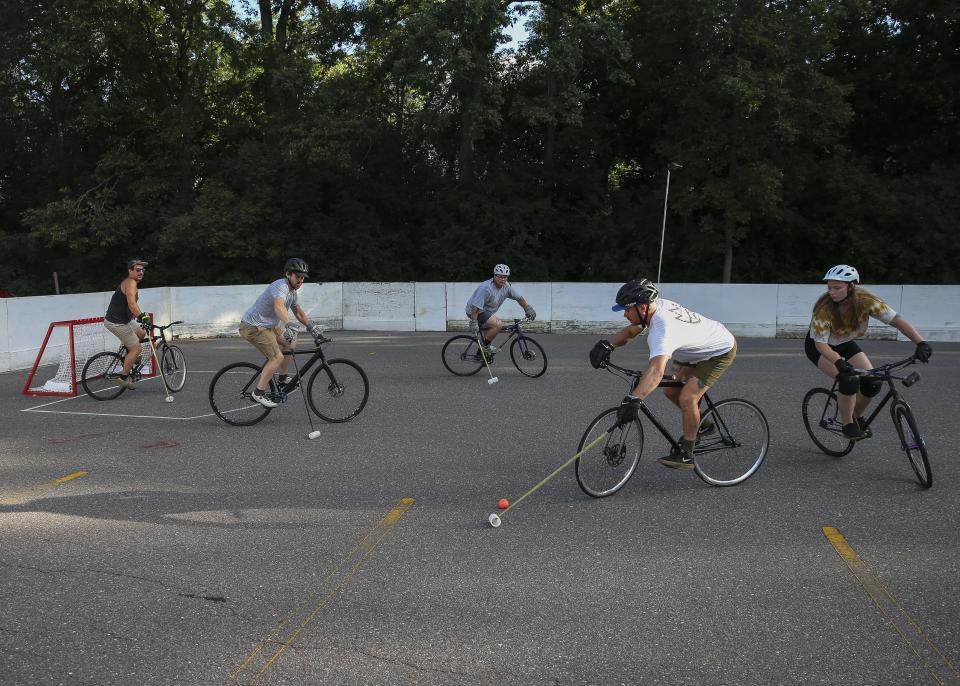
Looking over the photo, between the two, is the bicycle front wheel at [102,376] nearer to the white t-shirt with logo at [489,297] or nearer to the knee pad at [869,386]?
the white t-shirt with logo at [489,297]

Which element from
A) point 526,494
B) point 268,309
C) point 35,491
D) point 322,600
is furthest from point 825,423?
point 35,491

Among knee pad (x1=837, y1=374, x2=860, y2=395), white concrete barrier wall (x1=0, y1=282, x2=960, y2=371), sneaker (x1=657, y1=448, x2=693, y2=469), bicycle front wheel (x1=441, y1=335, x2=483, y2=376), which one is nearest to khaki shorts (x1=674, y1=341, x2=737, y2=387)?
sneaker (x1=657, y1=448, x2=693, y2=469)

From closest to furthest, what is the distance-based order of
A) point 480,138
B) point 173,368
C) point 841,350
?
point 841,350, point 173,368, point 480,138

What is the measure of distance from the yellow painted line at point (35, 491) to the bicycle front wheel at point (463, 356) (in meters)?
6.59

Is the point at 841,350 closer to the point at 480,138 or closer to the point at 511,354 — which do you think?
the point at 511,354

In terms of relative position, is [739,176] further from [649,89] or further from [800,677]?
[800,677]

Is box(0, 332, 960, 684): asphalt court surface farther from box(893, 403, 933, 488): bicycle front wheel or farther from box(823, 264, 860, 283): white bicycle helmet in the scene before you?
box(823, 264, 860, 283): white bicycle helmet

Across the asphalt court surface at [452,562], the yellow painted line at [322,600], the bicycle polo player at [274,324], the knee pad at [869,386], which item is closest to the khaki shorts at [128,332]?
the asphalt court surface at [452,562]

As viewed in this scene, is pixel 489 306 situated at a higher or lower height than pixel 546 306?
higher

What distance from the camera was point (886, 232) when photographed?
93.1 feet

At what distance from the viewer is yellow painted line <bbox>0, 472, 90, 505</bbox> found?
21.2 feet

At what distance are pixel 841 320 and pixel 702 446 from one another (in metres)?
1.80

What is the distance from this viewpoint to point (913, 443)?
6.64 m

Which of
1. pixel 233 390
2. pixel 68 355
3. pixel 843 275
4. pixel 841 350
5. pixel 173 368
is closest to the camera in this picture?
pixel 843 275
